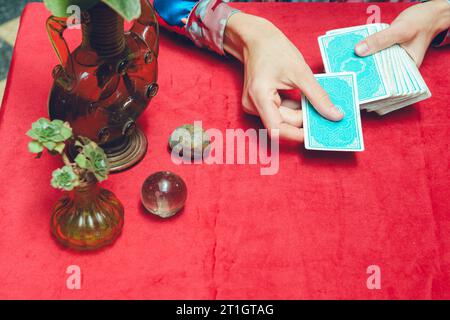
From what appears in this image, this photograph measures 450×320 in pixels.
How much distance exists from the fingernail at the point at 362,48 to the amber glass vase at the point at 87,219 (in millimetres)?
676

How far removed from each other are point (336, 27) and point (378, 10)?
149mm

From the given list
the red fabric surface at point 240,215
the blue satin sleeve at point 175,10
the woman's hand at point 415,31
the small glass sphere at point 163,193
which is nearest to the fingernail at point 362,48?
the woman's hand at point 415,31

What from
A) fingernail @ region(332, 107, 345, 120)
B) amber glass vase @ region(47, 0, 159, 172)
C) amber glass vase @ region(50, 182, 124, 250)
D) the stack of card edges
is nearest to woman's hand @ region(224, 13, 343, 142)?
fingernail @ region(332, 107, 345, 120)

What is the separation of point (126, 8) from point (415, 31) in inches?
31.3

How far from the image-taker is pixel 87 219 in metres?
0.90

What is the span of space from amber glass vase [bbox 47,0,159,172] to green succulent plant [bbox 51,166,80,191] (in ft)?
0.55

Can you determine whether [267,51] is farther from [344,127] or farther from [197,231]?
[197,231]

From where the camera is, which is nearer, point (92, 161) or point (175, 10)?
point (92, 161)

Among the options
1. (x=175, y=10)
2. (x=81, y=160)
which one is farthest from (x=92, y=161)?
(x=175, y=10)

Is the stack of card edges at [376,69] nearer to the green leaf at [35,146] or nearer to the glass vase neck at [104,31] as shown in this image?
the glass vase neck at [104,31]

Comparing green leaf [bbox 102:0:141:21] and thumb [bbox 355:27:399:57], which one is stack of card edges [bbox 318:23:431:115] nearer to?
thumb [bbox 355:27:399:57]

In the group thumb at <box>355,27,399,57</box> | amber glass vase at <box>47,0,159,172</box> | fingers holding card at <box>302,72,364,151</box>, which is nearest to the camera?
amber glass vase at <box>47,0,159,172</box>

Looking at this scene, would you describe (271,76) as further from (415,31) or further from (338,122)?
(415,31)

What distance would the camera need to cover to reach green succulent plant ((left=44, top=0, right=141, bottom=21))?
0.72 m
